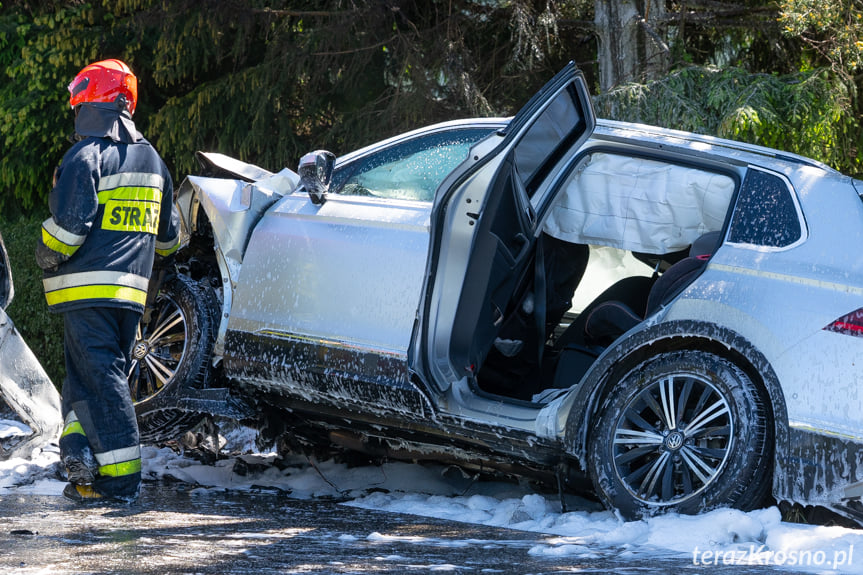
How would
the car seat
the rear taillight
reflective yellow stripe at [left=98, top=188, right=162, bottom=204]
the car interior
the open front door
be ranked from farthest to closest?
1. the car interior
2. reflective yellow stripe at [left=98, top=188, right=162, bottom=204]
3. the car seat
4. the open front door
5. the rear taillight

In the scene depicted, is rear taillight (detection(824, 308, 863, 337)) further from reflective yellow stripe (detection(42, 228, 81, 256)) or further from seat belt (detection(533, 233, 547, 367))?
reflective yellow stripe (detection(42, 228, 81, 256))

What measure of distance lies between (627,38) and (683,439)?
5291mm

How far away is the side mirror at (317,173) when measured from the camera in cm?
529

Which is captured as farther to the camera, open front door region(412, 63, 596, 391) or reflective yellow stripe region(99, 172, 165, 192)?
reflective yellow stripe region(99, 172, 165, 192)

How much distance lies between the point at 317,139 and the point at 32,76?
2.43 metres

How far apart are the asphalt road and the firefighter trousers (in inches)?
7.1

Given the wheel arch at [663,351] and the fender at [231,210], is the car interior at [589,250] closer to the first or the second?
the wheel arch at [663,351]

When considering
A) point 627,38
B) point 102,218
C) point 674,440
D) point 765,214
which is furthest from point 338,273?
point 627,38

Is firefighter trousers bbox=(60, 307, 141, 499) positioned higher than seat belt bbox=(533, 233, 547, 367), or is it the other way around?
seat belt bbox=(533, 233, 547, 367)

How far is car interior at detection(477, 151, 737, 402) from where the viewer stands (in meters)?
5.40

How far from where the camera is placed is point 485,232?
4.90 metres

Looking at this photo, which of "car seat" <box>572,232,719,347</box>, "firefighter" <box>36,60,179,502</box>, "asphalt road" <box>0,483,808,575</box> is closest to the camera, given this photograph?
"asphalt road" <box>0,483,808,575</box>

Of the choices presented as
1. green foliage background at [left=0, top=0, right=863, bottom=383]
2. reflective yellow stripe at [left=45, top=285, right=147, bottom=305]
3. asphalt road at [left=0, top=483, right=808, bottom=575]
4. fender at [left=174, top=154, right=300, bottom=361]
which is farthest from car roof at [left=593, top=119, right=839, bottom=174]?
green foliage background at [left=0, top=0, right=863, bottom=383]

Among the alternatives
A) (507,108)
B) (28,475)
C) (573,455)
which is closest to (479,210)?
(573,455)
